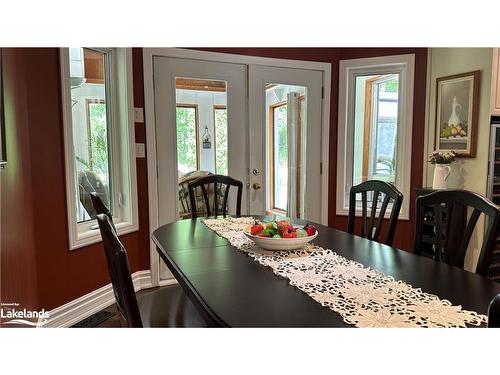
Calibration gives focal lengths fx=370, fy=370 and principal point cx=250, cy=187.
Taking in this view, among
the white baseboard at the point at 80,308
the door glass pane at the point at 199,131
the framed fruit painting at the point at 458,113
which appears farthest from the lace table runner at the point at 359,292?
the framed fruit painting at the point at 458,113

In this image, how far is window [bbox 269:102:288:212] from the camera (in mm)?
3523

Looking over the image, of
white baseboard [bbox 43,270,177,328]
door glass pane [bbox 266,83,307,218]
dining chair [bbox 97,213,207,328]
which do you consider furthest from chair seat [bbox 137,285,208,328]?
door glass pane [bbox 266,83,307,218]

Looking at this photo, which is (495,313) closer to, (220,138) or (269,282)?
(269,282)

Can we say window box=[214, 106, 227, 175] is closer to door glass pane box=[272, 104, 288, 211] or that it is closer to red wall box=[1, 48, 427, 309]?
door glass pane box=[272, 104, 288, 211]

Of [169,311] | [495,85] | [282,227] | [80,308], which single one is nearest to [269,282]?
[282,227]

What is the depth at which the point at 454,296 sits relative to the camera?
3.60ft

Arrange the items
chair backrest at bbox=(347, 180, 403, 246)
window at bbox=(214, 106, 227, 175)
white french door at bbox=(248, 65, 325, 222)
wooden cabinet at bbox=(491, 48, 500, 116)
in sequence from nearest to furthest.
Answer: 1. chair backrest at bbox=(347, 180, 403, 246)
2. wooden cabinet at bbox=(491, 48, 500, 116)
3. window at bbox=(214, 106, 227, 175)
4. white french door at bbox=(248, 65, 325, 222)

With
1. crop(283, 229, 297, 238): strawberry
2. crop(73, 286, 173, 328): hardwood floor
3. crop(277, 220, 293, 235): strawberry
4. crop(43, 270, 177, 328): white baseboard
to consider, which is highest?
crop(277, 220, 293, 235): strawberry

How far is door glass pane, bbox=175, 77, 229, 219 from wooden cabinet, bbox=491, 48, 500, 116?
2096 millimetres

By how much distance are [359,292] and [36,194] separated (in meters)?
1.91

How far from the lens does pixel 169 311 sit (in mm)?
1598

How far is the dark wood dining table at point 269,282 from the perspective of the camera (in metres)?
0.99

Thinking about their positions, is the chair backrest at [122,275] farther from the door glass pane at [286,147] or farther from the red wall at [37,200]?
the door glass pane at [286,147]
